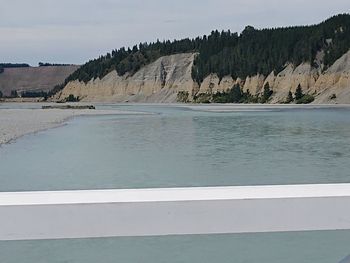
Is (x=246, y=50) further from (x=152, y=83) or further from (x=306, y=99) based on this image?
(x=306, y=99)

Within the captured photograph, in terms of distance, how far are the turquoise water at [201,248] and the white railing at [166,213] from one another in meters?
0.08

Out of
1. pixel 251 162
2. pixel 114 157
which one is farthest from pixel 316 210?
pixel 114 157

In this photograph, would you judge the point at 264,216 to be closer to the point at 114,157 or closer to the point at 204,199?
the point at 204,199


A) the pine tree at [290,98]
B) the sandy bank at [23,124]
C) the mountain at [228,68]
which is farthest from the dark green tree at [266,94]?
the sandy bank at [23,124]

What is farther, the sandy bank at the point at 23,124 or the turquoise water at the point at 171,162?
the sandy bank at the point at 23,124

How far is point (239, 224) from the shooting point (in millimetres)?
1547

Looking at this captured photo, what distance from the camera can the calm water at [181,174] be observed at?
1803 millimetres

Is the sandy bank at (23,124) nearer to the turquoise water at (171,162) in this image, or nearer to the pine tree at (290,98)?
the turquoise water at (171,162)

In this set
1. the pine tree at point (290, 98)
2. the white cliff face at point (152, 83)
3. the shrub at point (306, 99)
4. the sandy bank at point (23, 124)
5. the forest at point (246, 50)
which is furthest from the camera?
the white cliff face at point (152, 83)

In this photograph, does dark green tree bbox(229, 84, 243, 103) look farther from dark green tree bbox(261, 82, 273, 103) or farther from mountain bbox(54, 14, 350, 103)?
dark green tree bbox(261, 82, 273, 103)

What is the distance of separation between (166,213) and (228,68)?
121 metres

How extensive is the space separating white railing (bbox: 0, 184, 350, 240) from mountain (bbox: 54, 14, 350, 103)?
8572 centimetres

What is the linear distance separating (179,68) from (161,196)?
462ft

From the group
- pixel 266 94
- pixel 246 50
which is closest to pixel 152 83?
pixel 246 50
